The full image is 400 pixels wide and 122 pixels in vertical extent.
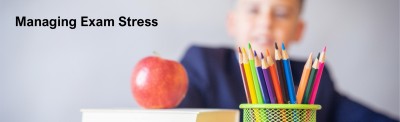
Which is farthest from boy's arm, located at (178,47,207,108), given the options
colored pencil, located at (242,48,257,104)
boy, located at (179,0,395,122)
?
colored pencil, located at (242,48,257,104)

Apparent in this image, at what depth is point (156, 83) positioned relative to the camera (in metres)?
0.74

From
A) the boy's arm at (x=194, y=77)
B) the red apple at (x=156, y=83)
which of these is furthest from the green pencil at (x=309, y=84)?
the boy's arm at (x=194, y=77)

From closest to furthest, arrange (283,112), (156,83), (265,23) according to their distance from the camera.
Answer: (283,112), (156,83), (265,23)

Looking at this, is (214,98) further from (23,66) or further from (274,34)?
(23,66)

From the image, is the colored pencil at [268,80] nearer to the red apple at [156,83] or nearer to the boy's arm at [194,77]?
the red apple at [156,83]

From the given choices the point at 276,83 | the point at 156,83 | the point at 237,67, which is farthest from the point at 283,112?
the point at 237,67

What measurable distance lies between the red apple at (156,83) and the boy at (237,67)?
0.49 ft

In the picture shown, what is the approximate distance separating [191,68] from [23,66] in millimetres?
323

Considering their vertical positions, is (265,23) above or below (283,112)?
above

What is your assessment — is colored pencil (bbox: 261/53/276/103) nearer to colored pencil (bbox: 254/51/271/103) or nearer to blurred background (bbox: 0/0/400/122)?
colored pencil (bbox: 254/51/271/103)

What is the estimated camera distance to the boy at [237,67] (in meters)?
0.90

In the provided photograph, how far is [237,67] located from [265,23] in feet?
0.33

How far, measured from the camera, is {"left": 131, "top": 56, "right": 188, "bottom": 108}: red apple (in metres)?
0.74

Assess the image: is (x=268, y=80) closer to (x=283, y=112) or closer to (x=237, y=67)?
(x=283, y=112)
